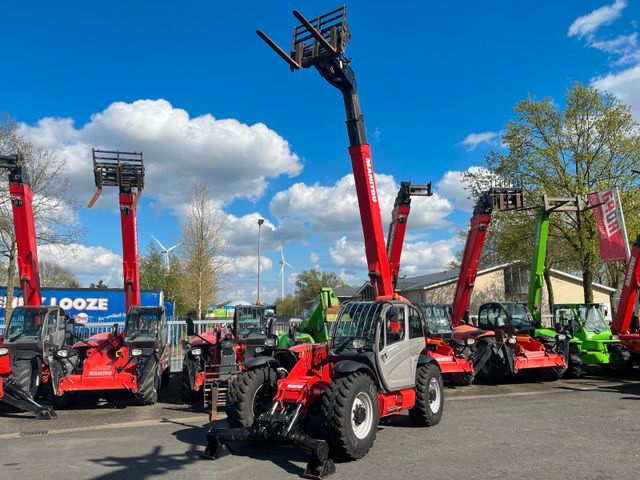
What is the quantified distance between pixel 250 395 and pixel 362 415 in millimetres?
1687

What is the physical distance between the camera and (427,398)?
9.07 m

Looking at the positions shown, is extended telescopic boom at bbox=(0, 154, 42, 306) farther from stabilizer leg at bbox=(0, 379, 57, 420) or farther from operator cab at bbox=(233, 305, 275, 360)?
operator cab at bbox=(233, 305, 275, 360)

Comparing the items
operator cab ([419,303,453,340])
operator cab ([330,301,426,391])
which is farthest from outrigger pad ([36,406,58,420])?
operator cab ([419,303,453,340])

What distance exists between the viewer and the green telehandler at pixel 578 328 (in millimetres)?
15622

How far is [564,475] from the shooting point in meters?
6.38

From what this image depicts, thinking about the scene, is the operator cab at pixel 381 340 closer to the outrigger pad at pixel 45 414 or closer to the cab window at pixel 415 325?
the cab window at pixel 415 325

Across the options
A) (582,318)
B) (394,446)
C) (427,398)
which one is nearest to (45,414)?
(394,446)

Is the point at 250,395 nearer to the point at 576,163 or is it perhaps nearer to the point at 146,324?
the point at 146,324

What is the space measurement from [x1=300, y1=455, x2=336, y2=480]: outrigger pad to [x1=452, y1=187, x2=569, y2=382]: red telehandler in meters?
8.87

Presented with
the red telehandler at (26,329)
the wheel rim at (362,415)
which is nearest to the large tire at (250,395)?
the wheel rim at (362,415)

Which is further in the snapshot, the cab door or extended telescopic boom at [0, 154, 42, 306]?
extended telescopic boom at [0, 154, 42, 306]

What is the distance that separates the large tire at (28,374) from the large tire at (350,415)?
7181 millimetres

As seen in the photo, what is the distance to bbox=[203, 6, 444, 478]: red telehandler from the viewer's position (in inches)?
270

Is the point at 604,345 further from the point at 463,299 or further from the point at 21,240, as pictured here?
the point at 21,240
